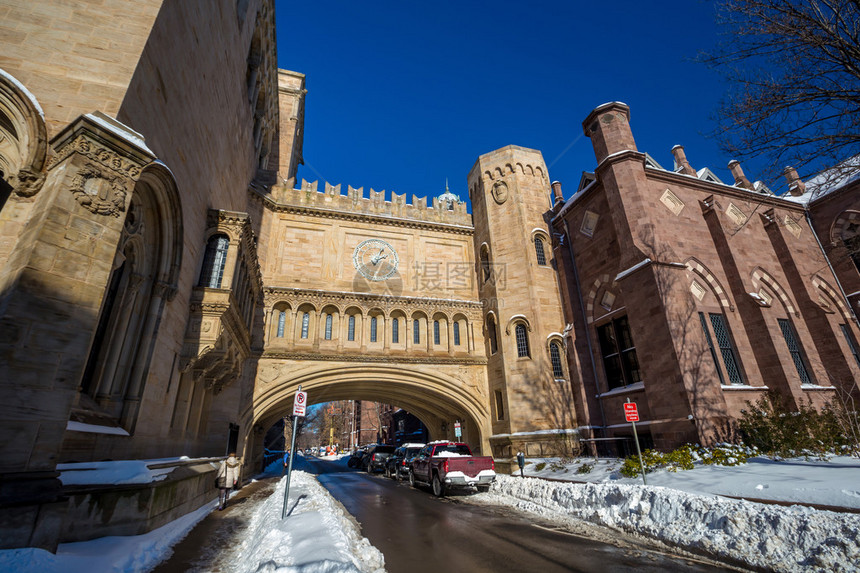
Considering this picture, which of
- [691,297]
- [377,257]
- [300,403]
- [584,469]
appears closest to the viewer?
[300,403]

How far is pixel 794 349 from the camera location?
16031 millimetres

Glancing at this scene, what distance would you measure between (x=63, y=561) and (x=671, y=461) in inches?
505

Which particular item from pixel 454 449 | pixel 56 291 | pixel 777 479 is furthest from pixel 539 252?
pixel 56 291

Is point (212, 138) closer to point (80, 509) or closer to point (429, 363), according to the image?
point (80, 509)

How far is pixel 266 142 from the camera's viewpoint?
83.3 feet

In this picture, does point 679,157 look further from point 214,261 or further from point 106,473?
point 106,473

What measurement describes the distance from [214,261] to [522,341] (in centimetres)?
1529

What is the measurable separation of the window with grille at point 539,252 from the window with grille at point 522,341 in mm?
4090

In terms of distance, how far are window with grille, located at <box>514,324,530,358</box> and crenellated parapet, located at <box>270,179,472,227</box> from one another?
847 cm

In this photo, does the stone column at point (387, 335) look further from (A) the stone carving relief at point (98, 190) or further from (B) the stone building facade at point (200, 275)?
(A) the stone carving relief at point (98, 190)

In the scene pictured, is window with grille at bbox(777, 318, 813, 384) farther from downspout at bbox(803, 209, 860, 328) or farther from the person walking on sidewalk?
the person walking on sidewalk

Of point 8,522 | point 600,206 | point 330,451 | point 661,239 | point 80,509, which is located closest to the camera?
point 8,522

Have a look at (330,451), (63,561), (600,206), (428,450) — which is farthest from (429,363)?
(330,451)

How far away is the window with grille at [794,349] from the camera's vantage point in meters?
15.6
